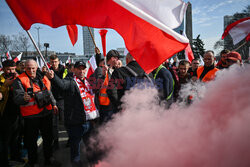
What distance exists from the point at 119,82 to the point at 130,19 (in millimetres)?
885

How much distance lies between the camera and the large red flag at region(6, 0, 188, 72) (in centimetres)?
182

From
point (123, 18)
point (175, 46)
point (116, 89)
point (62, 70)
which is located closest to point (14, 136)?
point (62, 70)

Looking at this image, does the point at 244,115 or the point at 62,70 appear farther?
the point at 62,70

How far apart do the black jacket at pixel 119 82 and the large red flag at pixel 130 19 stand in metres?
0.55

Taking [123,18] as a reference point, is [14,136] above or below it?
below

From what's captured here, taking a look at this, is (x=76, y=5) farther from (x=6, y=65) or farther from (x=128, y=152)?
(x=6, y=65)

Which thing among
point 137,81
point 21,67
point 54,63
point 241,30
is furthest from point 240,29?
point 21,67

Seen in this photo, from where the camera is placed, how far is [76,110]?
2.92 metres

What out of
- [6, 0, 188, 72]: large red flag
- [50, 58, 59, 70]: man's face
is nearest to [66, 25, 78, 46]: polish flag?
[6, 0, 188, 72]: large red flag

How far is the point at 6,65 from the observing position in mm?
3314

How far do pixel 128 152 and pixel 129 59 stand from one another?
1780mm

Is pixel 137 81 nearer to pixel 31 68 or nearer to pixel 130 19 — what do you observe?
pixel 130 19

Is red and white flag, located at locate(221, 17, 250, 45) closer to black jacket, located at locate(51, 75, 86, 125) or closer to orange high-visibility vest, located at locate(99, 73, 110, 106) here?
orange high-visibility vest, located at locate(99, 73, 110, 106)

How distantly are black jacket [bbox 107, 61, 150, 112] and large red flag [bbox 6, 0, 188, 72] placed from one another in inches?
21.8
